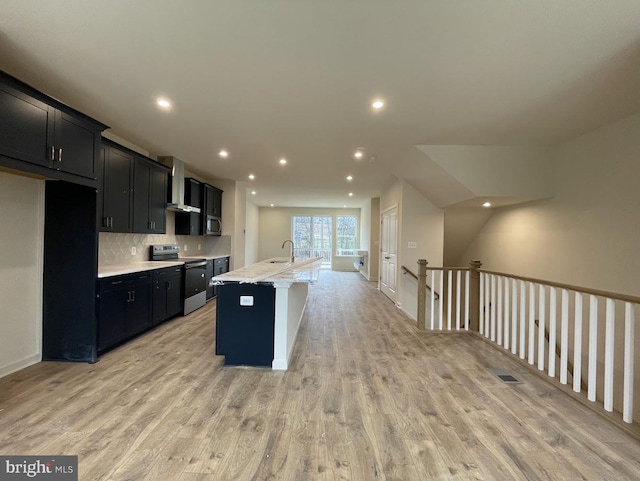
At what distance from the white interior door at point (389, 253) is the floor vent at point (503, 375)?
127 inches

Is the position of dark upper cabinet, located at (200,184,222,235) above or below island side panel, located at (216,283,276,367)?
above

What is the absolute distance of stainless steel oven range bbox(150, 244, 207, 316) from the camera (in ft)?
16.2

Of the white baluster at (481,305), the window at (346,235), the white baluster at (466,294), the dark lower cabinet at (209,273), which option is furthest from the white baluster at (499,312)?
the window at (346,235)

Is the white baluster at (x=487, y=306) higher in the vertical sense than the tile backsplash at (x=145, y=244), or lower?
lower

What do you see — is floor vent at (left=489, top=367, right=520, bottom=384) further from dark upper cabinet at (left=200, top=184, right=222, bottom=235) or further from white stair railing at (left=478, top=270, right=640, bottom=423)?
dark upper cabinet at (left=200, top=184, right=222, bottom=235)

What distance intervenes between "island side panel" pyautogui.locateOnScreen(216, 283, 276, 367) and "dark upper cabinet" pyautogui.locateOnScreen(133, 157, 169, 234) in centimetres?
212

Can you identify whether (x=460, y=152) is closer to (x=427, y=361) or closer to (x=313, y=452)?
(x=427, y=361)

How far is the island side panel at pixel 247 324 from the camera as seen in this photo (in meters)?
3.04

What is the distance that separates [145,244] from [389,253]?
5195 mm

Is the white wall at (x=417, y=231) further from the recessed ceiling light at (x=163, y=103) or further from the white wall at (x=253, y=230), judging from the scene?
the white wall at (x=253, y=230)

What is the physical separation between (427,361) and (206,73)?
3.62 m

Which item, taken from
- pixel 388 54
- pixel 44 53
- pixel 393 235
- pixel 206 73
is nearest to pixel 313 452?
pixel 388 54

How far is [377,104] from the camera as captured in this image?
2.97 meters

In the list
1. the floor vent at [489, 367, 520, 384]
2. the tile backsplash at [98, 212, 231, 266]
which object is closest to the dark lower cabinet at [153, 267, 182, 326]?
the tile backsplash at [98, 212, 231, 266]
